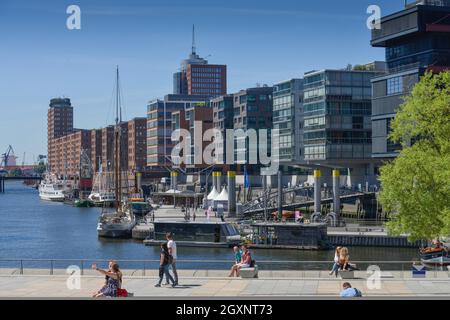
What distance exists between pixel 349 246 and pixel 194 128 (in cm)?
10249

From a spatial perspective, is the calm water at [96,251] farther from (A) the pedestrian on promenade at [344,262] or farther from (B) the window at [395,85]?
(B) the window at [395,85]

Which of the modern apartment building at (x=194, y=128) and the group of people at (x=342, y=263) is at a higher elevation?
the modern apartment building at (x=194, y=128)

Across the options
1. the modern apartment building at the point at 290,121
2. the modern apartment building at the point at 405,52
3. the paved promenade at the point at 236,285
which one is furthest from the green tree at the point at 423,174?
the modern apartment building at the point at 290,121

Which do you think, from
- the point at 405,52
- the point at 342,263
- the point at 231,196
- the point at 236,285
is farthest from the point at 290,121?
the point at 236,285

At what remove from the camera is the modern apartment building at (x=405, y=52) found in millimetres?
92688

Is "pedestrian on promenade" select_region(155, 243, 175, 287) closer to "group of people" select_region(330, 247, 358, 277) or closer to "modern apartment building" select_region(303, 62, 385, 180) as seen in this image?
"group of people" select_region(330, 247, 358, 277)

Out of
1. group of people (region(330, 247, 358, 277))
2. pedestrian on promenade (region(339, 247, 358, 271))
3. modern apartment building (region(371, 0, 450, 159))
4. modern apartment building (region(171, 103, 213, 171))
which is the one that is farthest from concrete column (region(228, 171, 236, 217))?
pedestrian on promenade (region(339, 247, 358, 271))

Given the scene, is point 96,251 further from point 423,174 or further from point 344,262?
point 344,262

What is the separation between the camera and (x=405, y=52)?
9656cm

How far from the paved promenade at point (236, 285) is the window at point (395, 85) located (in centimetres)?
6847

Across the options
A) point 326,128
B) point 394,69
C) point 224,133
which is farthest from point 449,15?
point 224,133

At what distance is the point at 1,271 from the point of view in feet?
99.6

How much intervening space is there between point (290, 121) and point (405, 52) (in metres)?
41.5
